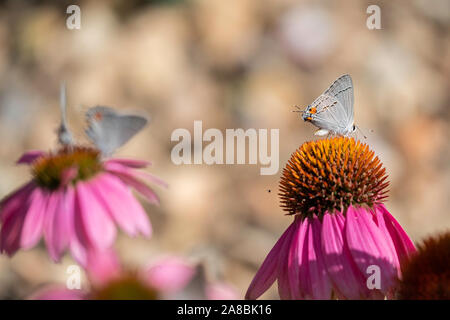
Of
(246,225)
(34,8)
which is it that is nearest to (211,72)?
(246,225)

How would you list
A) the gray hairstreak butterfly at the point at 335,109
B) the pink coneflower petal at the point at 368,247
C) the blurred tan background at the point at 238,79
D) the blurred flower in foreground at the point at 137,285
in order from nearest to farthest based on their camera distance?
the blurred flower in foreground at the point at 137,285, the pink coneflower petal at the point at 368,247, the gray hairstreak butterfly at the point at 335,109, the blurred tan background at the point at 238,79

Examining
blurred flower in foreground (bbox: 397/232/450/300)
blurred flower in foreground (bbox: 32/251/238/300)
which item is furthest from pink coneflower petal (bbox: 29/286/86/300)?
blurred flower in foreground (bbox: 397/232/450/300)

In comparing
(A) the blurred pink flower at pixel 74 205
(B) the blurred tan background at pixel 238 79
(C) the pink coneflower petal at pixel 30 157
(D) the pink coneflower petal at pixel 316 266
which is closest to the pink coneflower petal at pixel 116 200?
(A) the blurred pink flower at pixel 74 205

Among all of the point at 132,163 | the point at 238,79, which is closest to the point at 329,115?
the point at 132,163

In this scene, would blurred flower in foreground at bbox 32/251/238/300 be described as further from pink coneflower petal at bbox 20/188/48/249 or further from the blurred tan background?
the blurred tan background

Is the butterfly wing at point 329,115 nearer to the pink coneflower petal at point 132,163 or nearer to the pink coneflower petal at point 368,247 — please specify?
the pink coneflower petal at point 368,247

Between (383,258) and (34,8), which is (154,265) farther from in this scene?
(34,8)

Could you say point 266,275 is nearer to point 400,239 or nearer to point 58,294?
point 400,239
